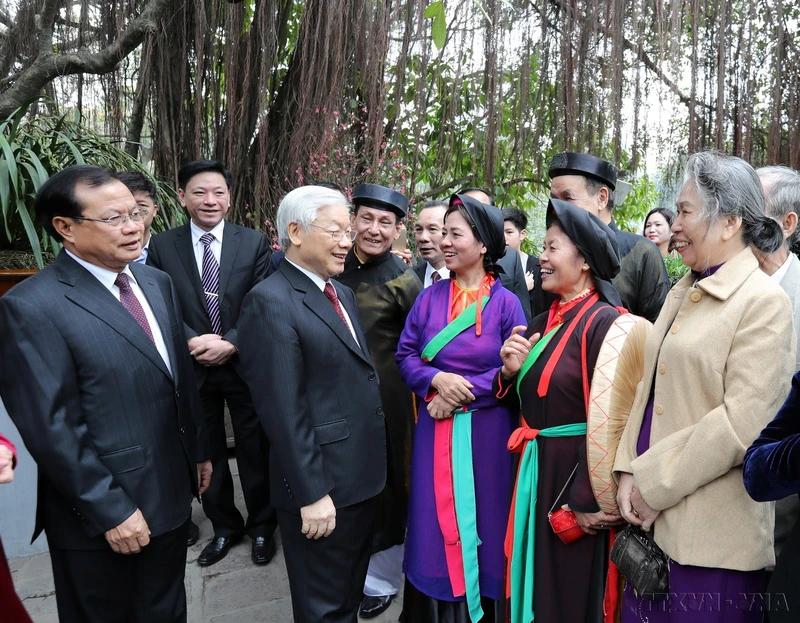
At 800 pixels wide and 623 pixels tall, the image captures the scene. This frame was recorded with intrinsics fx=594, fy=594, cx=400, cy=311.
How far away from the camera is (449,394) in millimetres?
2125

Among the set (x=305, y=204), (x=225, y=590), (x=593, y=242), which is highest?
(x=305, y=204)

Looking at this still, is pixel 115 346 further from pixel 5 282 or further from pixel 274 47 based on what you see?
pixel 274 47

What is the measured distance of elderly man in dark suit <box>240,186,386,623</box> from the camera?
1792 millimetres

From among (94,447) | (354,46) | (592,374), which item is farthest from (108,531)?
(354,46)

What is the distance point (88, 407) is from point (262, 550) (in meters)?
1.70

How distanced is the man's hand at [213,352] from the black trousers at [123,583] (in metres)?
1.07

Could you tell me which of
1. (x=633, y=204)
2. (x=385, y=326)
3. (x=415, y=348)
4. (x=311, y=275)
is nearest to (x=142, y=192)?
(x=385, y=326)

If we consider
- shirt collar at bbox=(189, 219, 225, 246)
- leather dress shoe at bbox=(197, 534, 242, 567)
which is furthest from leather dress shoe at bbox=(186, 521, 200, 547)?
shirt collar at bbox=(189, 219, 225, 246)

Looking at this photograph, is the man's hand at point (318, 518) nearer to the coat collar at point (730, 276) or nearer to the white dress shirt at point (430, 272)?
the coat collar at point (730, 276)

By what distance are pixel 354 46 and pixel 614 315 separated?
316cm

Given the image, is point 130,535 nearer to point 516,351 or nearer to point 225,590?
point 516,351

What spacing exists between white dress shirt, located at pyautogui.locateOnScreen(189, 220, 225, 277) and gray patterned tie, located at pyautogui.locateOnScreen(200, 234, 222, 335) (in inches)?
0.6

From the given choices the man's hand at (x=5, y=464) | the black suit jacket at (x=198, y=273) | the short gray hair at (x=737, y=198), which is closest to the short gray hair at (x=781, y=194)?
the short gray hair at (x=737, y=198)

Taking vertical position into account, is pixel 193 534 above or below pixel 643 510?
below
